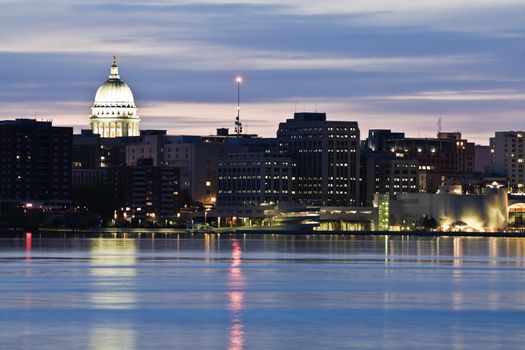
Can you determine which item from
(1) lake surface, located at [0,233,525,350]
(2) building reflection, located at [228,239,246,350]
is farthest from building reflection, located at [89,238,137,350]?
(2) building reflection, located at [228,239,246,350]

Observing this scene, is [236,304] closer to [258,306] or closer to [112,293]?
[258,306]

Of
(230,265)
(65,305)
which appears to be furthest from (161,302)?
(230,265)

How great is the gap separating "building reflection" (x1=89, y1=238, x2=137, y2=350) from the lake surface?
0.21ft

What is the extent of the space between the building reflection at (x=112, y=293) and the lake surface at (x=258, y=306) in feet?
0.21

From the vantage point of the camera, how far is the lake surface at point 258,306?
50.8 m

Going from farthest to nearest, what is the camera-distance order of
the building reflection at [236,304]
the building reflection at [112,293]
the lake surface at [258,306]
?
the lake surface at [258,306]
the building reflection at [112,293]
the building reflection at [236,304]

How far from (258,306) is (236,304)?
4.21 ft

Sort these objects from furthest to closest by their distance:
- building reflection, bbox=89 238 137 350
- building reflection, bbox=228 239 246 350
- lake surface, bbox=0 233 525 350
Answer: lake surface, bbox=0 233 525 350, building reflection, bbox=89 238 137 350, building reflection, bbox=228 239 246 350

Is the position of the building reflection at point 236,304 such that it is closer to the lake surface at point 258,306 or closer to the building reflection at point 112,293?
the lake surface at point 258,306

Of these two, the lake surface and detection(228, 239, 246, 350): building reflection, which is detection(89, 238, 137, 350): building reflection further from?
detection(228, 239, 246, 350): building reflection

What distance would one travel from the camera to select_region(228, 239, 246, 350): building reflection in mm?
50156

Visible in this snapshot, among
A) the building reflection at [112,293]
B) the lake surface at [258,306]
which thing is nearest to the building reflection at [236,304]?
the lake surface at [258,306]

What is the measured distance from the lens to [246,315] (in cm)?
5919

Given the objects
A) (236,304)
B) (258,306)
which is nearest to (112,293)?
(236,304)
